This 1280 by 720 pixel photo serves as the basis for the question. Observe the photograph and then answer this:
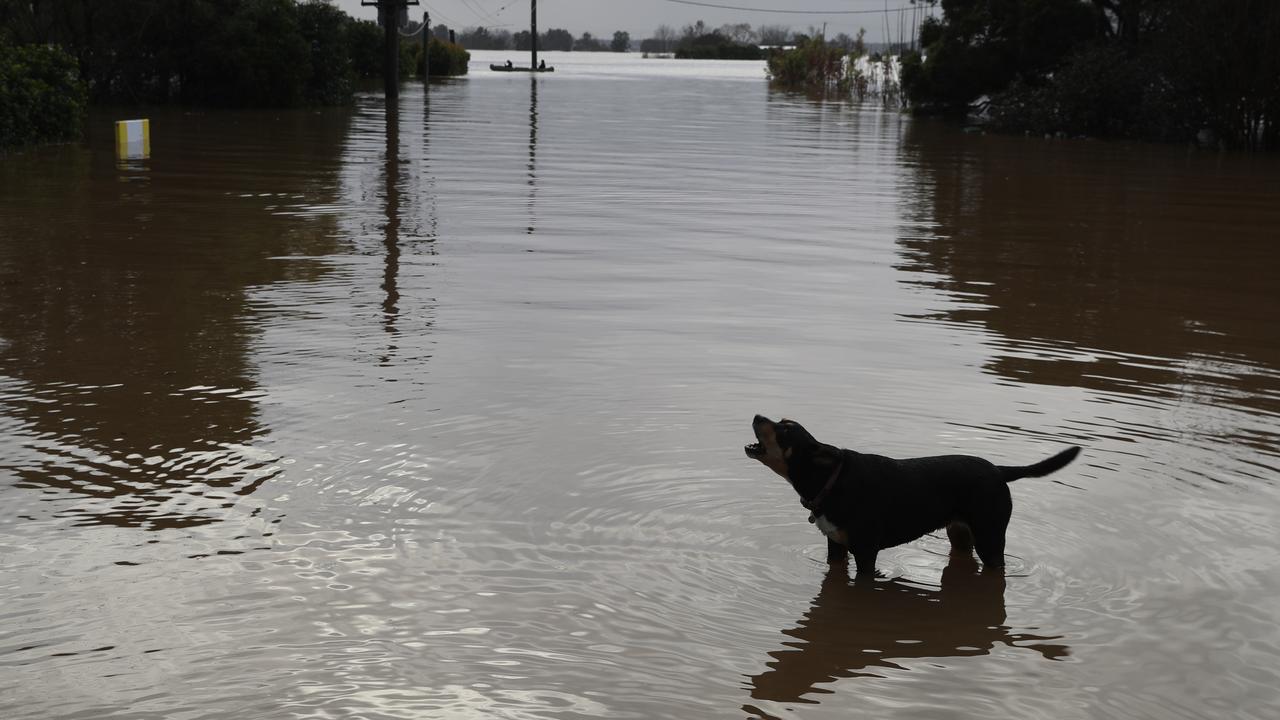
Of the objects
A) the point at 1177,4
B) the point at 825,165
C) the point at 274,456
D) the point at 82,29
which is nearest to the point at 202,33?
the point at 82,29

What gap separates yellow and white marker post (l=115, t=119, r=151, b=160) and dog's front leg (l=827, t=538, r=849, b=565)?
60.0 ft

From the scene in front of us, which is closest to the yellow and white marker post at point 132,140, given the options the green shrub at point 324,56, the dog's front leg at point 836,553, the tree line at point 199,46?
the tree line at point 199,46

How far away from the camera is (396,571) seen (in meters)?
4.91

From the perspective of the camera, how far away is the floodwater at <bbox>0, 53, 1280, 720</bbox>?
13.9ft

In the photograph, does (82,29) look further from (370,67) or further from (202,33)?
(370,67)

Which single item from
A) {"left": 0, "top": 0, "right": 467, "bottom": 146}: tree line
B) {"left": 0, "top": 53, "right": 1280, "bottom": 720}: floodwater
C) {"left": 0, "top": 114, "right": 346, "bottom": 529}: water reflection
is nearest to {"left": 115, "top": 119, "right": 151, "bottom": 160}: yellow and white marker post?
{"left": 0, "top": 114, "right": 346, "bottom": 529}: water reflection

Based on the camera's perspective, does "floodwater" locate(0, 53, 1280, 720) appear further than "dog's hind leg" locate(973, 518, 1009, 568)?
No

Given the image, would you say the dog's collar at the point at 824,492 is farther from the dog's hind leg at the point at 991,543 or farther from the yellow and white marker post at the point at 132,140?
the yellow and white marker post at the point at 132,140

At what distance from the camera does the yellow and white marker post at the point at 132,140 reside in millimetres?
21000

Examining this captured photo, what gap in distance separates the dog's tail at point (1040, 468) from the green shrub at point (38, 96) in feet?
65.5

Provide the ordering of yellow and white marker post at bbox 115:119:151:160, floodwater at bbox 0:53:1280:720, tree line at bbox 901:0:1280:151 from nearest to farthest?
1. floodwater at bbox 0:53:1280:720
2. yellow and white marker post at bbox 115:119:151:160
3. tree line at bbox 901:0:1280:151

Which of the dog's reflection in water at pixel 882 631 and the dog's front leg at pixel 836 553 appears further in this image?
the dog's front leg at pixel 836 553

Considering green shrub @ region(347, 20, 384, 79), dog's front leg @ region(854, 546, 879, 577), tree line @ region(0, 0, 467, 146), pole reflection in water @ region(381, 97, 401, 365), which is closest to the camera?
dog's front leg @ region(854, 546, 879, 577)

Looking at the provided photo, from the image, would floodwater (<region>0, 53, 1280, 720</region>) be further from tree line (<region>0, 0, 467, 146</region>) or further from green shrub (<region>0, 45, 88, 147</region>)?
tree line (<region>0, 0, 467, 146</region>)
